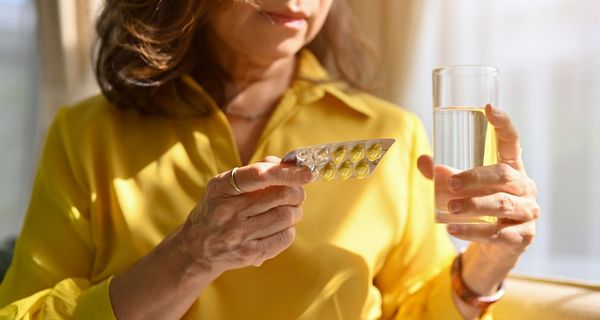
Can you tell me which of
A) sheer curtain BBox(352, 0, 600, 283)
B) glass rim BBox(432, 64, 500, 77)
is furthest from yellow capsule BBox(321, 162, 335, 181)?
sheer curtain BBox(352, 0, 600, 283)

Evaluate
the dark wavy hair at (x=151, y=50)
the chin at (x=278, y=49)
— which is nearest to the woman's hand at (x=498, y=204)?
the chin at (x=278, y=49)

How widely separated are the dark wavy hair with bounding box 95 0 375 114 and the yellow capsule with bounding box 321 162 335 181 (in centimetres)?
47

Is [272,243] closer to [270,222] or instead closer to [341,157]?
[270,222]

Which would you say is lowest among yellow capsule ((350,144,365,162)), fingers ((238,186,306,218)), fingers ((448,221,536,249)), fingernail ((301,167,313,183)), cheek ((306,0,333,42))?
fingers ((448,221,536,249))

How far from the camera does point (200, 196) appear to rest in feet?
4.49

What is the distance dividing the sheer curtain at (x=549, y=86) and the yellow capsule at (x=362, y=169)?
1.12 m

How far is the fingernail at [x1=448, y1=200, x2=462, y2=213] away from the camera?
3.61 feet

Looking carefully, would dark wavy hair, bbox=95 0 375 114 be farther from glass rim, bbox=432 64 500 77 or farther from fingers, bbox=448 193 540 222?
fingers, bbox=448 193 540 222

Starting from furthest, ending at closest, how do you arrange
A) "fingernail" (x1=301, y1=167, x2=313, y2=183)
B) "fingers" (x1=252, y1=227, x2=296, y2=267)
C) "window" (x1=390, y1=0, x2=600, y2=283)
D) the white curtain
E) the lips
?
1. the white curtain
2. "window" (x1=390, y1=0, x2=600, y2=283)
3. the lips
4. "fingers" (x1=252, y1=227, x2=296, y2=267)
5. "fingernail" (x1=301, y1=167, x2=313, y2=183)

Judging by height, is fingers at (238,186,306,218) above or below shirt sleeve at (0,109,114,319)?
above

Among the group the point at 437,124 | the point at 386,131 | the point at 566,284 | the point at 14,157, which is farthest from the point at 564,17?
the point at 14,157

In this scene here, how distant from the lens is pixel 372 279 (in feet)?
4.70

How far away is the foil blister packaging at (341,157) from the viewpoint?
0.99m

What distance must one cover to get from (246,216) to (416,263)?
51 cm
